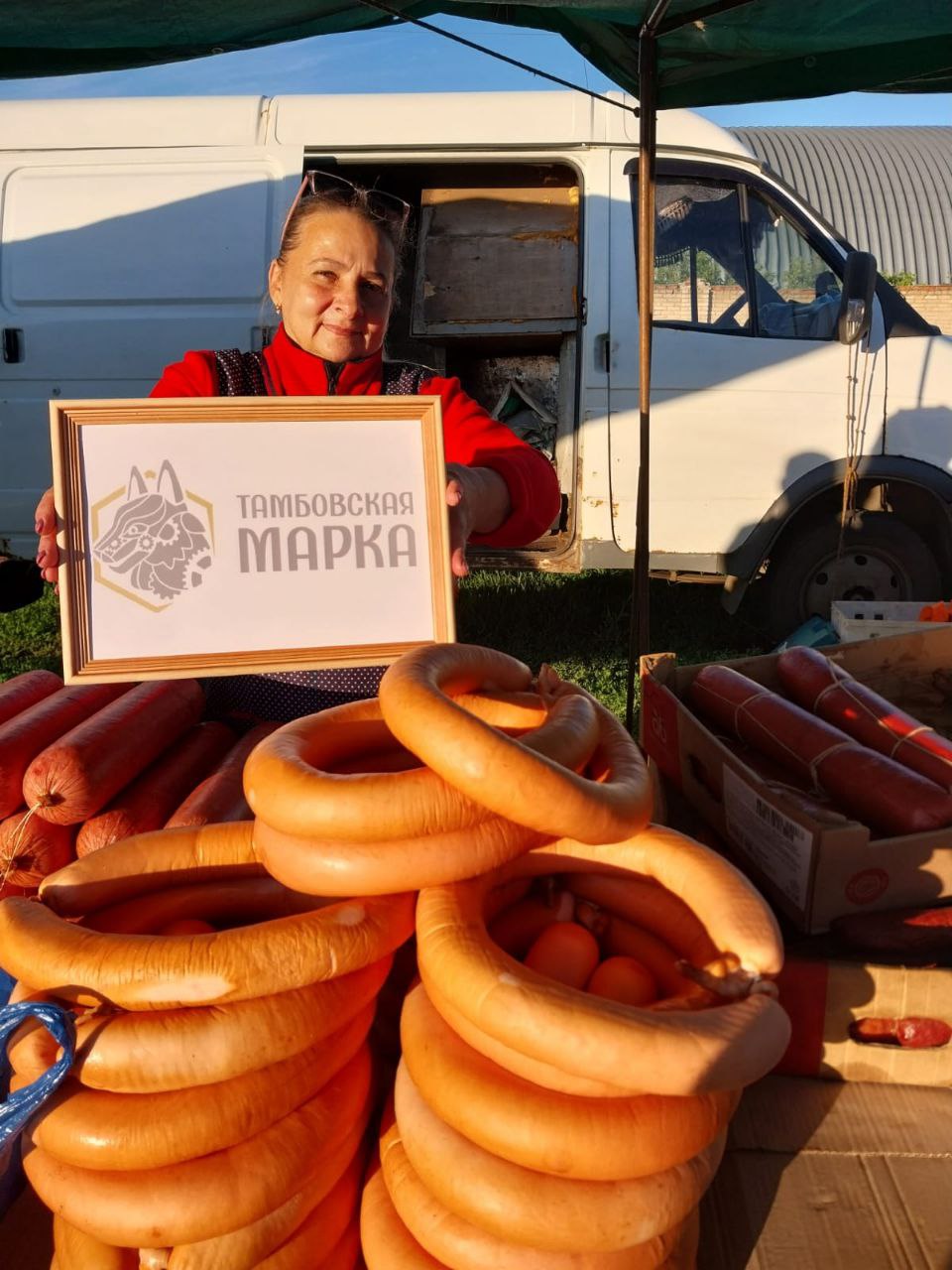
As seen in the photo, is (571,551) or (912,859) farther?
(571,551)

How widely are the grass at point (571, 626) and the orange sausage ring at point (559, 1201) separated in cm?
408

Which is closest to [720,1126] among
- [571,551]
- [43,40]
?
[43,40]

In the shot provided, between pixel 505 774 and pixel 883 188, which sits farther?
pixel 883 188

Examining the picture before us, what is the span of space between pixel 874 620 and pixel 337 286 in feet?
9.87

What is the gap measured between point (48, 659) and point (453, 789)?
5.55 m

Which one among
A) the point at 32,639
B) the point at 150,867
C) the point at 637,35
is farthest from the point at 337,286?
the point at 32,639

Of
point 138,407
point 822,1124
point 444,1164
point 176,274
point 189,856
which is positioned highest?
point 176,274

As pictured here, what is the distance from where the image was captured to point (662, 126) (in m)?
5.48

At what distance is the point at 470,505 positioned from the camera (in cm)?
208

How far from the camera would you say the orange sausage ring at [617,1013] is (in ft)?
3.36

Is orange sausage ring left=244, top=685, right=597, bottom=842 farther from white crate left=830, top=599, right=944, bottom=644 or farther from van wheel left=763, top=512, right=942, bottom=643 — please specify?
van wheel left=763, top=512, right=942, bottom=643

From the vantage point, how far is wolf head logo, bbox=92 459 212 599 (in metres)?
1.81

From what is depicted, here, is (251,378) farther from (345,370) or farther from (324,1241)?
(324,1241)

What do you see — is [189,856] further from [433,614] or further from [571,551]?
[571,551]
